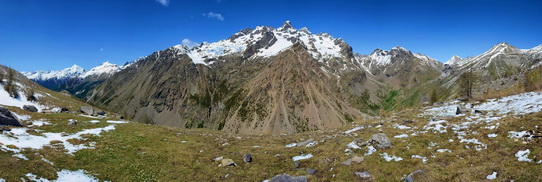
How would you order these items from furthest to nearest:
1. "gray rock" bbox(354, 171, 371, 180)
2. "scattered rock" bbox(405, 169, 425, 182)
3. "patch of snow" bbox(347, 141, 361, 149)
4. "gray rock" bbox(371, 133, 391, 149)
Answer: "patch of snow" bbox(347, 141, 361, 149), "gray rock" bbox(371, 133, 391, 149), "gray rock" bbox(354, 171, 371, 180), "scattered rock" bbox(405, 169, 425, 182)

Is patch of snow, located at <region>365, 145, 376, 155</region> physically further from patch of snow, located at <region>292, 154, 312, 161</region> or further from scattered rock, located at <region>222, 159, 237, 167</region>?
scattered rock, located at <region>222, 159, 237, 167</region>

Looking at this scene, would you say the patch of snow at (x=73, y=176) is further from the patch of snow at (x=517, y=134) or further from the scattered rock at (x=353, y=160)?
the patch of snow at (x=517, y=134)

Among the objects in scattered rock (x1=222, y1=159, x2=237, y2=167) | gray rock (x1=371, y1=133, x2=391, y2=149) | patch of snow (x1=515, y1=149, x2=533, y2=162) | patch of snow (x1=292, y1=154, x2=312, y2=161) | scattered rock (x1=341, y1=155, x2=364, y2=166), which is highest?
patch of snow (x1=515, y1=149, x2=533, y2=162)

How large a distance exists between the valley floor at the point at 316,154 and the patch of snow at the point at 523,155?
5cm

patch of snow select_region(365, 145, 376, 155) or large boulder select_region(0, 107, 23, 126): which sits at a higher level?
large boulder select_region(0, 107, 23, 126)

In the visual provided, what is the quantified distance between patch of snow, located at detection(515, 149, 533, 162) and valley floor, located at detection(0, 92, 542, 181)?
5 centimetres

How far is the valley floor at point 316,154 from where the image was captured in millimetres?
16234

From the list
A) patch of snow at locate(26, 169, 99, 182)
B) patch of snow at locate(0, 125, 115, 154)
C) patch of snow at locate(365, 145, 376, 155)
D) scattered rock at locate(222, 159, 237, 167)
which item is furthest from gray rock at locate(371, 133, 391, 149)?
patch of snow at locate(0, 125, 115, 154)

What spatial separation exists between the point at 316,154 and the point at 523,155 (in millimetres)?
15586

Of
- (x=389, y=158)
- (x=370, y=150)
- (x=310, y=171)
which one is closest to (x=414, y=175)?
(x=389, y=158)

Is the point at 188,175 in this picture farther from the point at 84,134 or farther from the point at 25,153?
the point at 84,134

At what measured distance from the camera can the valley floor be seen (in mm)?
16234

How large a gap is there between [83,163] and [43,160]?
2.85 meters

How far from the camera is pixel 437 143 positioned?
850 inches
